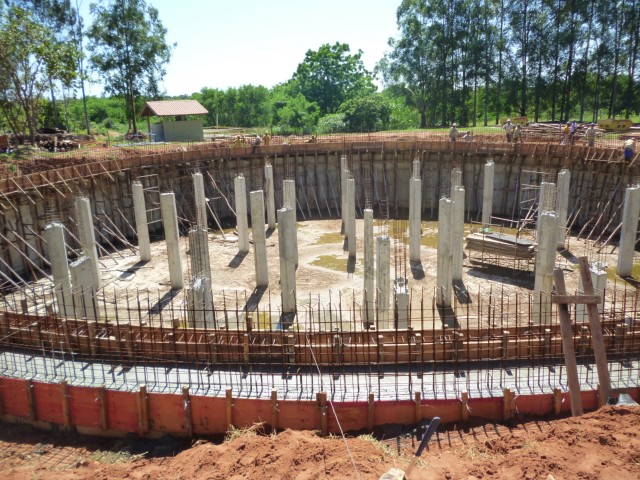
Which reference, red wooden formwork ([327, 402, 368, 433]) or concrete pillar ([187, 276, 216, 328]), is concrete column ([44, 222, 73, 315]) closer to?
concrete pillar ([187, 276, 216, 328])

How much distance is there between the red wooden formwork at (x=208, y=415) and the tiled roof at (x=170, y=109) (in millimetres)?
29539

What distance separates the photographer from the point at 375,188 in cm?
3103

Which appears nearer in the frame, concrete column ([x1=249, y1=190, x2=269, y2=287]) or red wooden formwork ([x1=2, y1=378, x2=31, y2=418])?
red wooden formwork ([x1=2, y1=378, x2=31, y2=418])

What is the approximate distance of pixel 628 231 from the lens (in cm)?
1927

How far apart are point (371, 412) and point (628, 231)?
43.3ft

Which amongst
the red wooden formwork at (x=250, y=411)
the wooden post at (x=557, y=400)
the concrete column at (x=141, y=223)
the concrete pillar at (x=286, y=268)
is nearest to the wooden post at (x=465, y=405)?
the wooden post at (x=557, y=400)

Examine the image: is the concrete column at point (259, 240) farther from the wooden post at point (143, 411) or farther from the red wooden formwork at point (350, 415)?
the red wooden formwork at point (350, 415)

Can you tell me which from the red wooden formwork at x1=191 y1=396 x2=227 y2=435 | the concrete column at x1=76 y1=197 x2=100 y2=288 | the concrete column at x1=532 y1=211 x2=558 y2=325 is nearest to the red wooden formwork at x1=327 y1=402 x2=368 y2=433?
the red wooden formwork at x1=191 y1=396 x2=227 y2=435

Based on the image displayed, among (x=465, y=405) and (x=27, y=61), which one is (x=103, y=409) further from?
(x=27, y=61)

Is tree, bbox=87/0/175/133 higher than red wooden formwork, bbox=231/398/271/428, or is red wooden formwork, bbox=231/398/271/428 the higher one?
tree, bbox=87/0/175/133

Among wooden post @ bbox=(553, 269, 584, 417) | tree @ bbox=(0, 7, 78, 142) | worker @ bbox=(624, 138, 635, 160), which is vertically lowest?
wooden post @ bbox=(553, 269, 584, 417)

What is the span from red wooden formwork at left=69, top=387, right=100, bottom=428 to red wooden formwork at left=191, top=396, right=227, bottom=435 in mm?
2017

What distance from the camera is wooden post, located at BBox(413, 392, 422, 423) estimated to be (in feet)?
35.2

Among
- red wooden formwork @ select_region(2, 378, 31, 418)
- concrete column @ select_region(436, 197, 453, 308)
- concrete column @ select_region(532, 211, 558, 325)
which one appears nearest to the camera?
red wooden formwork @ select_region(2, 378, 31, 418)
